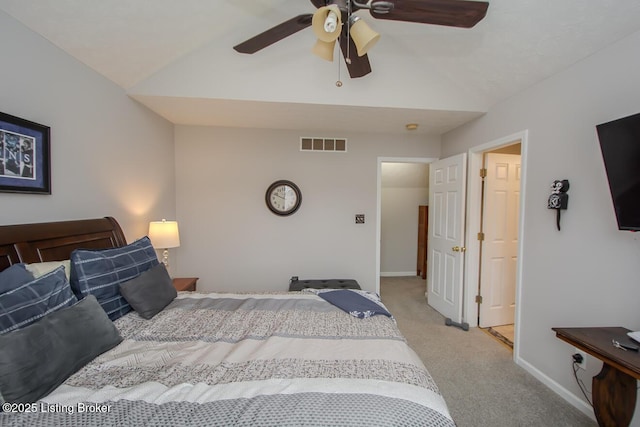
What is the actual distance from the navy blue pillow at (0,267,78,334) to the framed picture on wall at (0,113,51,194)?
0.65 metres

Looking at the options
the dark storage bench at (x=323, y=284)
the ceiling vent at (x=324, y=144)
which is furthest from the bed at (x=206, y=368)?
the ceiling vent at (x=324, y=144)

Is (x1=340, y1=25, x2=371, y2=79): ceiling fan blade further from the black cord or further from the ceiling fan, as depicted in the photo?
the black cord

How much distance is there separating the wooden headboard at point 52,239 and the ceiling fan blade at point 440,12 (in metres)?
2.26

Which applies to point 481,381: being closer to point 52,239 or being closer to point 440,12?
point 440,12

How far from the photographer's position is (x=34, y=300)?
1.09 meters

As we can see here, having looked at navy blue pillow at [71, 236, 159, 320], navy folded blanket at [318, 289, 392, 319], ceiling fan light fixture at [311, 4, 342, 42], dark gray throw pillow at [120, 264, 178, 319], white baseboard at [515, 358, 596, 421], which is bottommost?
white baseboard at [515, 358, 596, 421]

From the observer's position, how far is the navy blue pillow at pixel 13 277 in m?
1.08

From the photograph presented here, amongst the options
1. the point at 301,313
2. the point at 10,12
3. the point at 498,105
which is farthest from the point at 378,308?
the point at 10,12

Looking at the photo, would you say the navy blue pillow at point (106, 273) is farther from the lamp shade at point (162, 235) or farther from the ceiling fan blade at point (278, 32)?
the ceiling fan blade at point (278, 32)

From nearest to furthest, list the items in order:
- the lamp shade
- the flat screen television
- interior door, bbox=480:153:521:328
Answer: the flat screen television → the lamp shade → interior door, bbox=480:153:521:328

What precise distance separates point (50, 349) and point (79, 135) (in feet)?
5.19

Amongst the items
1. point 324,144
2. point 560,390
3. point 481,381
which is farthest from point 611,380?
point 324,144

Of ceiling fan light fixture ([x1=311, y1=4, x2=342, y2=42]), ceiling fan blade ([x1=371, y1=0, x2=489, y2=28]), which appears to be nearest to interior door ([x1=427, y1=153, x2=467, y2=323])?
ceiling fan blade ([x1=371, y1=0, x2=489, y2=28])

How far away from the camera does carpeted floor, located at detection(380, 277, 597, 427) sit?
172 cm
